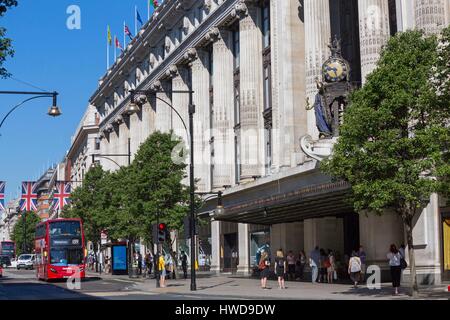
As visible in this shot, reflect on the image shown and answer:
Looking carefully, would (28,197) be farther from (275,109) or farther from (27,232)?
(27,232)

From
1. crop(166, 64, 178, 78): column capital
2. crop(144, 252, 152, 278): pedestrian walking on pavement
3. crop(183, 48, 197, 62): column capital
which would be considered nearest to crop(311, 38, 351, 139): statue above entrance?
crop(144, 252, 152, 278): pedestrian walking on pavement

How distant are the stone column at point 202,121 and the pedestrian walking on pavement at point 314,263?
23.6m

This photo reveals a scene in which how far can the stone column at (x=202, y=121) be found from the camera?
210 feet

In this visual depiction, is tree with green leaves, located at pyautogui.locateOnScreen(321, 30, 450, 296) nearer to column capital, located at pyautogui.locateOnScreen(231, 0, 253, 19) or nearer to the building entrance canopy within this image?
the building entrance canopy

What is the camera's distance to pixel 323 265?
1596 inches

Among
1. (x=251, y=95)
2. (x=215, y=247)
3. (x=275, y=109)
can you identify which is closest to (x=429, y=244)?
(x=275, y=109)

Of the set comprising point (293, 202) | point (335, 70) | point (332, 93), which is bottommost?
point (293, 202)

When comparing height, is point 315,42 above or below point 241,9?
below

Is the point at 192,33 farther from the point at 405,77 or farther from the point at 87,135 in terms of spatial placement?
the point at 87,135

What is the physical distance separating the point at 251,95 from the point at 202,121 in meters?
12.5

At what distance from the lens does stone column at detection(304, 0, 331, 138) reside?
41781mm
